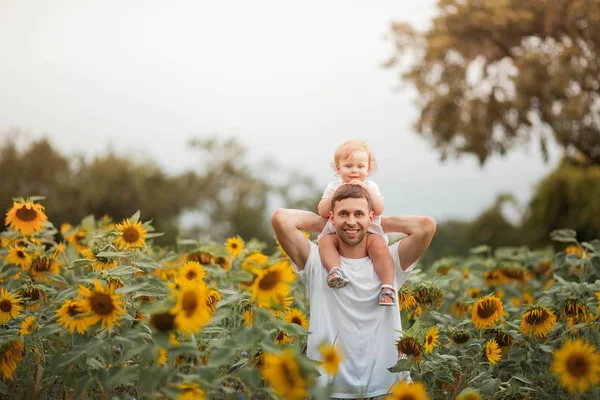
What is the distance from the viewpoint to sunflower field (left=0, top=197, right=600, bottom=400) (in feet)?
7.74

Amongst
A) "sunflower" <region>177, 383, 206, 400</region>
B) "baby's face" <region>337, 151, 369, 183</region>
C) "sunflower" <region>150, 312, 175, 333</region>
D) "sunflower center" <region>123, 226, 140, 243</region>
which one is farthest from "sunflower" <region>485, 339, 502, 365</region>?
"sunflower center" <region>123, 226, 140, 243</region>

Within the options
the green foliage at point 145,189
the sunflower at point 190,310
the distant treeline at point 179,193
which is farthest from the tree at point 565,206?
the sunflower at point 190,310

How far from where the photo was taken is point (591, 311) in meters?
3.63

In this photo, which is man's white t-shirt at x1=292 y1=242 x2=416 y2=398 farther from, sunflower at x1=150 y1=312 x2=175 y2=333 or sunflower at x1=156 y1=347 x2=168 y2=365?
sunflower at x1=150 y1=312 x2=175 y2=333

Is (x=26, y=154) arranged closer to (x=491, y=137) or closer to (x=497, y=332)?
(x=491, y=137)

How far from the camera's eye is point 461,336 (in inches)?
137

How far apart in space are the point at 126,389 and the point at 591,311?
102 inches

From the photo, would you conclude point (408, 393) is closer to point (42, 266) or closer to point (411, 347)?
point (411, 347)

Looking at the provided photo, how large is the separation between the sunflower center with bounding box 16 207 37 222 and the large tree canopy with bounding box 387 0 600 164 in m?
10.1

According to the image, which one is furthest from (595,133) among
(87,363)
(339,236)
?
(87,363)

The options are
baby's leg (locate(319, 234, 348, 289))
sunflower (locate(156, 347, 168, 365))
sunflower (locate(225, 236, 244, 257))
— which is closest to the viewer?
sunflower (locate(156, 347, 168, 365))

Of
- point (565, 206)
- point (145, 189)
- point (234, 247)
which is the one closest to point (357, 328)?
point (234, 247)

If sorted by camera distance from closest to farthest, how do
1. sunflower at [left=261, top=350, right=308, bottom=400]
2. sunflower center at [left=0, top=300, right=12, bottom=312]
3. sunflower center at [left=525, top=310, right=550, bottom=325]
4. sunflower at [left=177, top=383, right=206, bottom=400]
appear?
sunflower at [left=261, top=350, right=308, bottom=400], sunflower at [left=177, top=383, right=206, bottom=400], sunflower center at [left=0, top=300, right=12, bottom=312], sunflower center at [left=525, top=310, right=550, bottom=325]

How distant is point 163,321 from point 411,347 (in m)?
1.10
